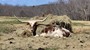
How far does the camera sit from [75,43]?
1184 centimetres

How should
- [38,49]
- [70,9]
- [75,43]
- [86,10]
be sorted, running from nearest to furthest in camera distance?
1. [38,49]
2. [75,43]
3. [86,10]
4. [70,9]

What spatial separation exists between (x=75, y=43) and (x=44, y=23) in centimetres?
410

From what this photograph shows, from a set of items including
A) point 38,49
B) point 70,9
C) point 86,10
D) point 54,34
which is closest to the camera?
point 38,49

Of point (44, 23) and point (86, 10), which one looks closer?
point (44, 23)

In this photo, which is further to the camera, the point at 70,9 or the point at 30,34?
the point at 70,9

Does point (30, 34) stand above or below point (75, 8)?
above

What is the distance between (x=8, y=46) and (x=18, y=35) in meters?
3.60

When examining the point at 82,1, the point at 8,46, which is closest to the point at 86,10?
the point at 82,1

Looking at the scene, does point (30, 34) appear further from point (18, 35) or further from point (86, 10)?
point (86, 10)

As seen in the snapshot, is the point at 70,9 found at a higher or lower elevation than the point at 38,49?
lower

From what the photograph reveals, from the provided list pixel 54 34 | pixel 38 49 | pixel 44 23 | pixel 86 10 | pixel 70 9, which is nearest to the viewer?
pixel 38 49

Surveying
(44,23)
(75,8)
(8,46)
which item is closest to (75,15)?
(75,8)

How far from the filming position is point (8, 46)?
434 inches

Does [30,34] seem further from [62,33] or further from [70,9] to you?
[70,9]
